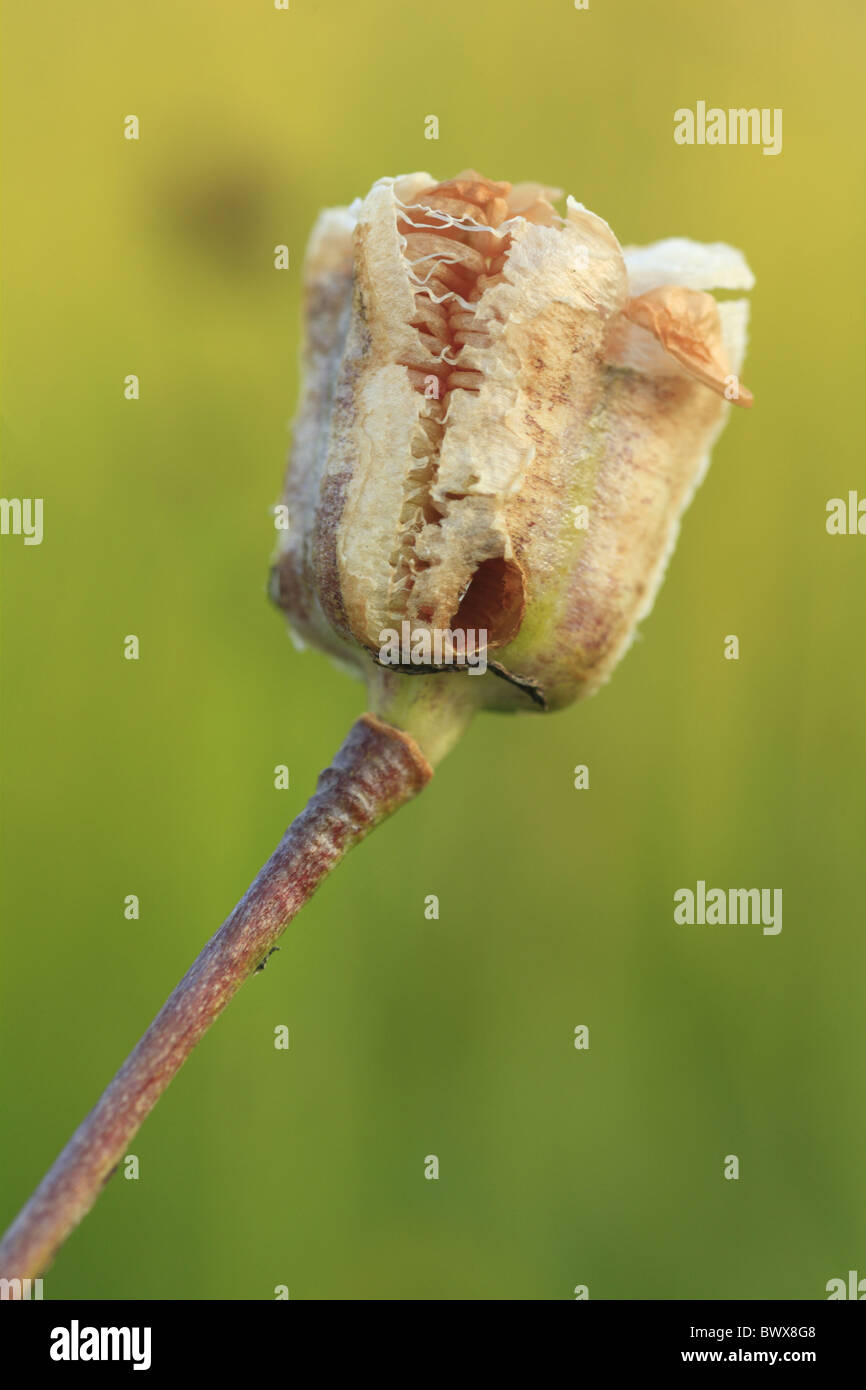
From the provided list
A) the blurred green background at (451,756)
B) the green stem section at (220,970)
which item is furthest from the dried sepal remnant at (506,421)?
the blurred green background at (451,756)

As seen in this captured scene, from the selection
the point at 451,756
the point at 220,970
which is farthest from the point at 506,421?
the point at 451,756

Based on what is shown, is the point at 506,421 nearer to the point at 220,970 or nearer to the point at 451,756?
the point at 220,970

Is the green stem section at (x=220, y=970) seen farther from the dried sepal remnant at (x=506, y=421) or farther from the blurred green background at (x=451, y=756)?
the blurred green background at (x=451, y=756)

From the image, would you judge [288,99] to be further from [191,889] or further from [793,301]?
[191,889]

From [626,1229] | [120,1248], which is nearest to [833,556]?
[626,1229]

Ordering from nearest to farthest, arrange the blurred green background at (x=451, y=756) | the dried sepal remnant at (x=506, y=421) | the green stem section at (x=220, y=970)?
1. the green stem section at (x=220, y=970)
2. the dried sepal remnant at (x=506, y=421)
3. the blurred green background at (x=451, y=756)

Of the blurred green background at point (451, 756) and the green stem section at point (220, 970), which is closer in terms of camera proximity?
the green stem section at point (220, 970)
